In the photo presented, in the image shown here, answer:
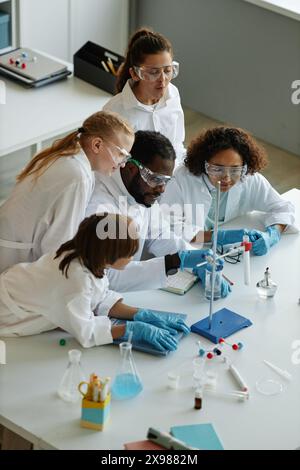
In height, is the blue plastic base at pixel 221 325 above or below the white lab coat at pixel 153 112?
below

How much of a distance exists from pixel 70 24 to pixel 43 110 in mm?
1353

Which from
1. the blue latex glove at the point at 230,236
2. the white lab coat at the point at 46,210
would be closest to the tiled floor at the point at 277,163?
the blue latex glove at the point at 230,236

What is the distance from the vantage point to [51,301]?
273 centimetres

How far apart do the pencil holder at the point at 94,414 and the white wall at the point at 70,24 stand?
311cm

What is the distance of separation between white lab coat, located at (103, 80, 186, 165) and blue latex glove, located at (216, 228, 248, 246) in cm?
57

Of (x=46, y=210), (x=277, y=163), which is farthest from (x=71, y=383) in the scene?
(x=277, y=163)

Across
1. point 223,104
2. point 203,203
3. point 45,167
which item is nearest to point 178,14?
point 223,104

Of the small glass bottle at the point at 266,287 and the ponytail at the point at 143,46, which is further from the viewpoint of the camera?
the ponytail at the point at 143,46

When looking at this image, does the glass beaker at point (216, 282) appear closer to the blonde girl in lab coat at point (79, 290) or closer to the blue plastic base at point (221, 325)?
the blue plastic base at point (221, 325)

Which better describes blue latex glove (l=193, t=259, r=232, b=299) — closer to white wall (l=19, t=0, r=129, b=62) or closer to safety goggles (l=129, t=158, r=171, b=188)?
safety goggles (l=129, t=158, r=171, b=188)

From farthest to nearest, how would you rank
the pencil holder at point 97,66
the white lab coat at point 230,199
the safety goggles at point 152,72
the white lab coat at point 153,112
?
the pencil holder at point 97,66, the white lab coat at point 153,112, the safety goggles at point 152,72, the white lab coat at point 230,199

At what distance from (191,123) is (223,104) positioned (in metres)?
0.22

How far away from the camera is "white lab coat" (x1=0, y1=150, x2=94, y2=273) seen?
2.99 m

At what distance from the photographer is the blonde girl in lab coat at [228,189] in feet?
11.0
